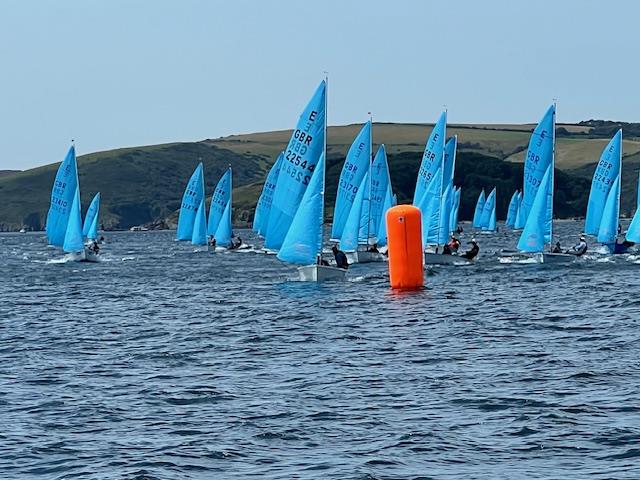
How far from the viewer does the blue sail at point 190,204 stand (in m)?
93.9

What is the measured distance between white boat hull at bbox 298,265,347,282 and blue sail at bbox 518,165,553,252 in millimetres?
13616

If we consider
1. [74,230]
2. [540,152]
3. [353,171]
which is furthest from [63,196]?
[540,152]

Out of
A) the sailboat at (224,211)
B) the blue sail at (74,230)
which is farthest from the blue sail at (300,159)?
the sailboat at (224,211)

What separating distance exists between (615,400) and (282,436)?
551 cm

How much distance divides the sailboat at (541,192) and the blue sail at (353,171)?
7.70 m

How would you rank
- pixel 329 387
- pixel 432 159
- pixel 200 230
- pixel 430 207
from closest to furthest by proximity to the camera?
1. pixel 329 387
2. pixel 430 207
3. pixel 432 159
4. pixel 200 230

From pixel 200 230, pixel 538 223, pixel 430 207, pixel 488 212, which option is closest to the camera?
pixel 538 223

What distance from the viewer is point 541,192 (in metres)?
57.0

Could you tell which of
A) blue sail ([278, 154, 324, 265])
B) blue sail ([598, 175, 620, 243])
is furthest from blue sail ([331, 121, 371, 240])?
blue sail ([278, 154, 324, 265])

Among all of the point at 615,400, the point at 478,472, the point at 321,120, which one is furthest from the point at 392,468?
the point at 321,120

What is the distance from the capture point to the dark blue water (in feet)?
55.0

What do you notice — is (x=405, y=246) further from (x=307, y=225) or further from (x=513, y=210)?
A: (x=513, y=210)

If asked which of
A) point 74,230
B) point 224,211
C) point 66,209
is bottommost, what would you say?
point 74,230

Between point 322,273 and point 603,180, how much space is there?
90.1 feet
